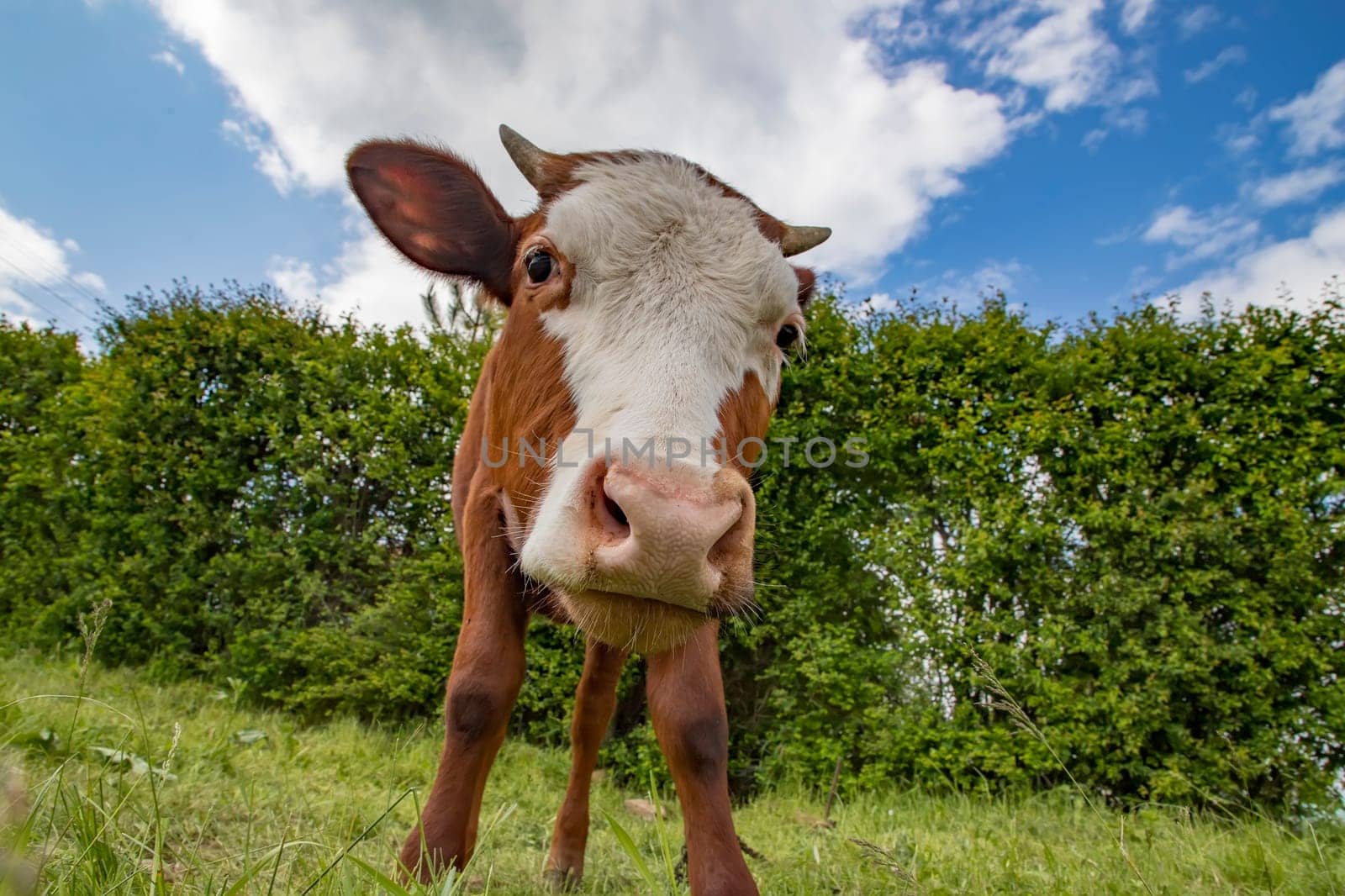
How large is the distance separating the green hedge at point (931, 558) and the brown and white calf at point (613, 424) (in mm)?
3197

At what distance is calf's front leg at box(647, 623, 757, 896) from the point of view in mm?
1817

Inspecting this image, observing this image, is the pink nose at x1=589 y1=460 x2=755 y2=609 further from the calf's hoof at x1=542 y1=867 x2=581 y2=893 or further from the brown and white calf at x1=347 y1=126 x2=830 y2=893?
the calf's hoof at x1=542 y1=867 x2=581 y2=893

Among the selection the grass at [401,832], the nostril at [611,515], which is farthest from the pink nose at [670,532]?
the grass at [401,832]

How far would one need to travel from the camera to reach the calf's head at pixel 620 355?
1415 millimetres

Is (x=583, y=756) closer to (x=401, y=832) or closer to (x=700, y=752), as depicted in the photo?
(x=401, y=832)

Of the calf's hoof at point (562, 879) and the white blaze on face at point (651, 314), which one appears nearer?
the white blaze on face at point (651, 314)

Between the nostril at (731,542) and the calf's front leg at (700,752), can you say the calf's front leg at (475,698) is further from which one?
the nostril at (731,542)

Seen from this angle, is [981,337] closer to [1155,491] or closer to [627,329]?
[1155,491]

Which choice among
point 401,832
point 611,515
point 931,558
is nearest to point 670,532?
point 611,515

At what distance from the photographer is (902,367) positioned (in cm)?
590

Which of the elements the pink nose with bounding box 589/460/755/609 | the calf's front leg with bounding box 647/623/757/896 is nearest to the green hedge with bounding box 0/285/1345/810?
the calf's front leg with bounding box 647/623/757/896

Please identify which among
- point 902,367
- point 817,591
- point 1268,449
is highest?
point 902,367

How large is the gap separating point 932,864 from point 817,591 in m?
3.12

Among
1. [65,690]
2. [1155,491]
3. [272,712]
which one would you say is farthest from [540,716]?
[1155,491]
